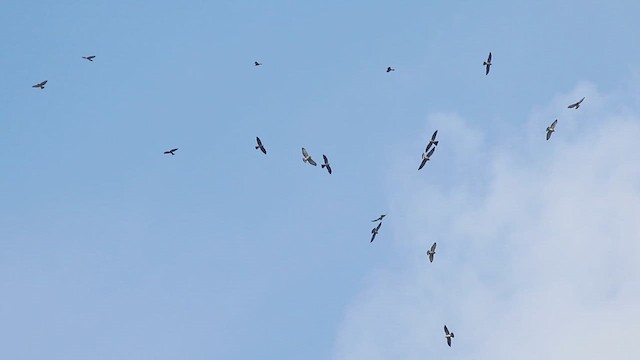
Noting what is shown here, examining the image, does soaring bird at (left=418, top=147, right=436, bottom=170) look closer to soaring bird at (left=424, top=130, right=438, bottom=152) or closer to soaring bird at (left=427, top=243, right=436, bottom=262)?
soaring bird at (left=424, top=130, right=438, bottom=152)

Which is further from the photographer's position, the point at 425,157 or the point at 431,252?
the point at 431,252

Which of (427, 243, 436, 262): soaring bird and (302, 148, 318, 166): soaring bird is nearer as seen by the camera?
(302, 148, 318, 166): soaring bird

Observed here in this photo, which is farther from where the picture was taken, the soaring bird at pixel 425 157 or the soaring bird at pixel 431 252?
the soaring bird at pixel 431 252

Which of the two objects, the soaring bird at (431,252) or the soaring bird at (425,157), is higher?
the soaring bird at (425,157)

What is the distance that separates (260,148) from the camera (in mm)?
93438

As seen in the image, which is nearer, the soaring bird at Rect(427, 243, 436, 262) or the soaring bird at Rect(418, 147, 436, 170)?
the soaring bird at Rect(418, 147, 436, 170)

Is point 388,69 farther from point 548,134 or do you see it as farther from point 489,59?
point 548,134

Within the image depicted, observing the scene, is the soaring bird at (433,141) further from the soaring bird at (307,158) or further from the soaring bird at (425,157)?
the soaring bird at (307,158)

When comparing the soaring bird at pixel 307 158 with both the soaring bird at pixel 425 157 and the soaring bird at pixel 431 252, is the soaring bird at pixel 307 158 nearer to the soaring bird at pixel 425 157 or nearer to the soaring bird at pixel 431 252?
the soaring bird at pixel 425 157

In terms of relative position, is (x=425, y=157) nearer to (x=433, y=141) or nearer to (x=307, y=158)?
(x=433, y=141)

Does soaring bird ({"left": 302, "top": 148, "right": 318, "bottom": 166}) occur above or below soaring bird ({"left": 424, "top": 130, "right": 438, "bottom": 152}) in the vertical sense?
below

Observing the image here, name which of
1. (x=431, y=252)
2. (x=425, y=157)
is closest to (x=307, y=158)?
(x=425, y=157)

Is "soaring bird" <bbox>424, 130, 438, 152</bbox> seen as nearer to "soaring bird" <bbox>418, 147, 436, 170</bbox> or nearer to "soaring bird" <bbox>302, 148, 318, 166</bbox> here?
"soaring bird" <bbox>418, 147, 436, 170</bbox>

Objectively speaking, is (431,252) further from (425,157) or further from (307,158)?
(307,158)
